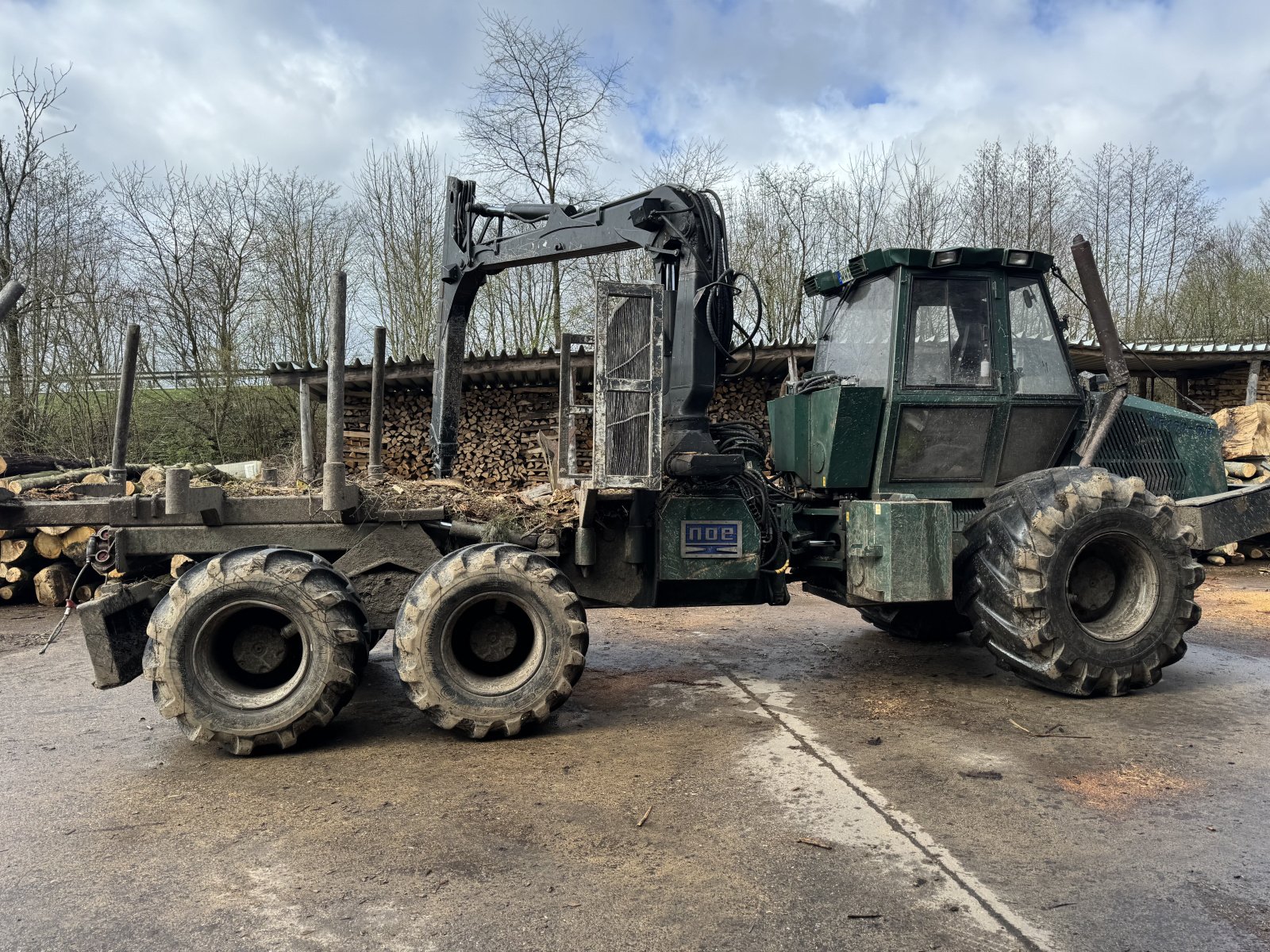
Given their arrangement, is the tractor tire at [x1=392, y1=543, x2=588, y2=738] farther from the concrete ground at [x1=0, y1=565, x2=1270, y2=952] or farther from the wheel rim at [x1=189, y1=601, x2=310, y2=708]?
the wheel rim at [x1=189, y1=601, x2=310, y2=708]

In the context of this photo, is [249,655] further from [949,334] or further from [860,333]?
[949,334]

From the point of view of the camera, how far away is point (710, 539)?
5.27 meters

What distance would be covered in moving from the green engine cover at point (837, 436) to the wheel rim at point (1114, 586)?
4.43 ft

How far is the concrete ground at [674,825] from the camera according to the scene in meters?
2.65

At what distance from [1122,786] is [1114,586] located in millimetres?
1839

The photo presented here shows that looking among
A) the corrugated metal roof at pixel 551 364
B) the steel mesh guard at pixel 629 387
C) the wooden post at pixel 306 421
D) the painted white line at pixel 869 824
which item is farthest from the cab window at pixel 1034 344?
the wooden post at pixel 306 421

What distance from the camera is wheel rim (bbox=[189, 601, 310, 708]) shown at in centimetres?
427

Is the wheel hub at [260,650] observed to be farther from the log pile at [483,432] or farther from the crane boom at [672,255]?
the log pile at [483,432]

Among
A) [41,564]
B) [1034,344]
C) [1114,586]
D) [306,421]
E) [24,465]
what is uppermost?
[1034,344]

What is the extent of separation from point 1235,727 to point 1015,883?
2.55 meters

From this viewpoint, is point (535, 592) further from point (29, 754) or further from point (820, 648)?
point (820, 648)

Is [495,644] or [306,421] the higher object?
[306,421]

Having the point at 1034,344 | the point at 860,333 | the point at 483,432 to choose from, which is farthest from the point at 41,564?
the point at 1034,344

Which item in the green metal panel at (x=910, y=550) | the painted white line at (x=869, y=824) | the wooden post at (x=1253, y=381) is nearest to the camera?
the painted white line at (x=869, y=824)
